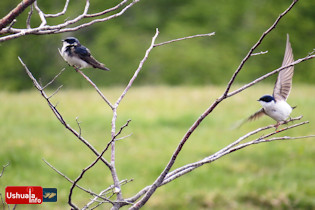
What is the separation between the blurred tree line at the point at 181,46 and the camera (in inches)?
1035

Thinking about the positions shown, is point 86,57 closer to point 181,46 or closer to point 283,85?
point 283,85

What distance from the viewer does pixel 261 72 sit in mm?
26688

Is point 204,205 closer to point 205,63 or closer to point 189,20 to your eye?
point 205,63

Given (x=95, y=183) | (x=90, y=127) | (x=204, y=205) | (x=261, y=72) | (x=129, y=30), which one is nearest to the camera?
(x=204, y=205)

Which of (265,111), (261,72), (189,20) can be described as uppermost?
(265,111)

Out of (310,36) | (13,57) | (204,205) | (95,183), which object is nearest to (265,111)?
(204,205)

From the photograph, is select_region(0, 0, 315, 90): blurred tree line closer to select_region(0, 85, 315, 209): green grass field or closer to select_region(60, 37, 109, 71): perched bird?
select_region(0, 85, 315, 209): green grass field

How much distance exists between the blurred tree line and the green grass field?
1329 cm

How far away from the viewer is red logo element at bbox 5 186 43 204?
3.27 m

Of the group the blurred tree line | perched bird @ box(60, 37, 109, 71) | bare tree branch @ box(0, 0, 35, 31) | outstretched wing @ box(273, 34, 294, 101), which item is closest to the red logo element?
perched bird @ box(60, 37, 109, 71)

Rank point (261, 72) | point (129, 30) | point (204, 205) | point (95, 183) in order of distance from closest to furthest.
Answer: point (204, 205) < point (95, 183) < point (261, 72) < point (129, 30)

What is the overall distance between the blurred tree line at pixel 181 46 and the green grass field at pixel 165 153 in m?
13.3

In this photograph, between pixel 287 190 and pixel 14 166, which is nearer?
pixel 287 190

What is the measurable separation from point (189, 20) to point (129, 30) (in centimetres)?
369
